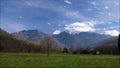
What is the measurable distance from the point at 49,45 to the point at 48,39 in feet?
19.4

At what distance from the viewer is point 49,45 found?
121938 mm

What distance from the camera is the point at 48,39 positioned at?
12706 cm
